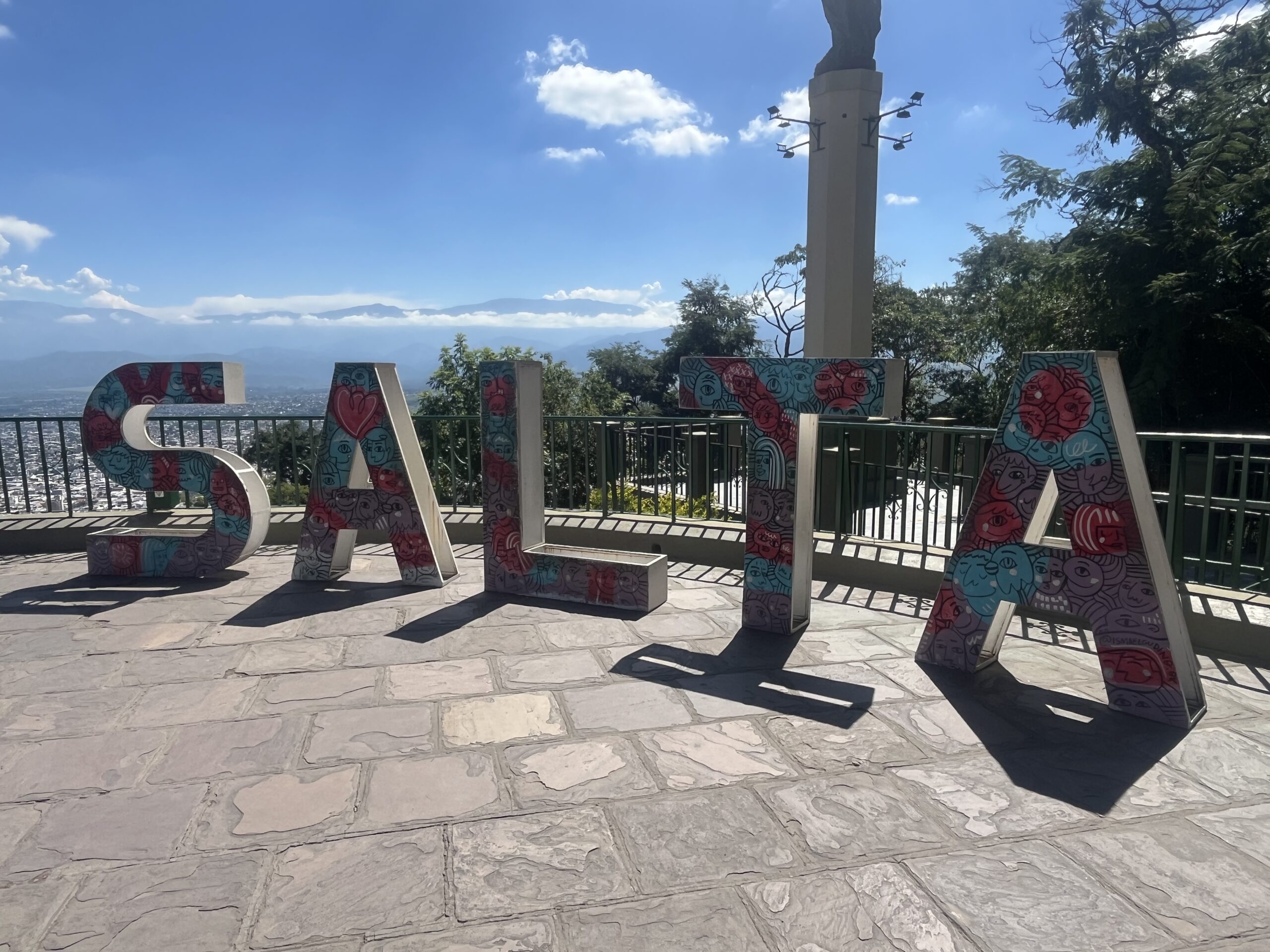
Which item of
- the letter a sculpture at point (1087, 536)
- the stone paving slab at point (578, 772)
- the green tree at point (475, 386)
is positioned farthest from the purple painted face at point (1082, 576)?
the green tree at point (475, 386)

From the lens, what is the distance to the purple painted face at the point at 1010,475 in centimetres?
372

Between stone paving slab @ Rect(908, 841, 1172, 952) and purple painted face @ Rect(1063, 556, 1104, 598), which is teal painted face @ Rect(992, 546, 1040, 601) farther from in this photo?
stone paving slab @ Rect(908, 841, 1172, 952)

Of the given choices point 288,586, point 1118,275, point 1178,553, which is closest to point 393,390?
point 288,586

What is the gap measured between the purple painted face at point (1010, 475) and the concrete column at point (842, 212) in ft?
34.7

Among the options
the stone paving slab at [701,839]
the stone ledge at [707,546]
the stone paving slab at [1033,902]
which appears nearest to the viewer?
the stone paving slab at [1033,902]

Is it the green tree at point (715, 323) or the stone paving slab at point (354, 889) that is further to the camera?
the green tree at point (715, 323)

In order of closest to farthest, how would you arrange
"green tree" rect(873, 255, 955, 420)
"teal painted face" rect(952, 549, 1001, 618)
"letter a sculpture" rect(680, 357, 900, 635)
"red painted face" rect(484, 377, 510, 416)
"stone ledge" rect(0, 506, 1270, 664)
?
"teal painted face" rect(952, 549, 1001, 618), "stone ledge" rect(0, 506, 1270, 664), "letter a sculpture" rect(680, 357, 900, 635), "red painted face" rect(484, 377, 510, 416), "green tree" rect(873, 255, 955, 420)

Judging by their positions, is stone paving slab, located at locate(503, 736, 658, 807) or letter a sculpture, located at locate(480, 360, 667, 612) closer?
stone paving slab, located at locate(503, 736, 658, 807)

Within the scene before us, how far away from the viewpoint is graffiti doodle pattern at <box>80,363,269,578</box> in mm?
5750

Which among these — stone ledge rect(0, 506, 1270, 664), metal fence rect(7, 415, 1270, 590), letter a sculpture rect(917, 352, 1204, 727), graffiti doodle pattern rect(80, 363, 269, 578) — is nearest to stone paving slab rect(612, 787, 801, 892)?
letter a sculpture rect(917, 352, 1204, 727)

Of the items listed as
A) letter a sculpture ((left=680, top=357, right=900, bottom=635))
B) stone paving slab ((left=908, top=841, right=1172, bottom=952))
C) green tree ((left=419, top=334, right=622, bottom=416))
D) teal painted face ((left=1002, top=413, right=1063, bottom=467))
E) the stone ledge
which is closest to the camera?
stone paving slab ((left=908, top=841, right=1172, bottom=952))

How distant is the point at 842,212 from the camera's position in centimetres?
1374

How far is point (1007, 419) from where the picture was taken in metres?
3.79

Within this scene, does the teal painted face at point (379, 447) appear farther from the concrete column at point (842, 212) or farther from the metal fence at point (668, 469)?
the concrete column at point (842, 212)
